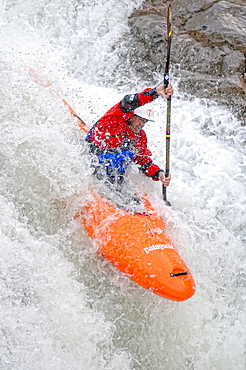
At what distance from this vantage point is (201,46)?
243 inches

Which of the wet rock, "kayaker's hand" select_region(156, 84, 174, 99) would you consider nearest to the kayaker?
"kayaker's hand" select_region(156, 84, 174, 99)

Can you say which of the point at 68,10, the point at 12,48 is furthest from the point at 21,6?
the point at 12,48

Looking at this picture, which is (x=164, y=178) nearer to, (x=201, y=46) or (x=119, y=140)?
(x=119, y=140)

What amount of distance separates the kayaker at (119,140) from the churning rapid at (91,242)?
0.80 ft

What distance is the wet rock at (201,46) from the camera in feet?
19.2

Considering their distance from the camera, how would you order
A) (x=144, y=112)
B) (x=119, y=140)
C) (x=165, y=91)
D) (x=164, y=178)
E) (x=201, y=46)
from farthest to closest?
1. (x=201, y=46)
2. (x=164, y=178)
3. (x=119, y=140)
4. (x=144, y=112)
5. (x=165, y=91)

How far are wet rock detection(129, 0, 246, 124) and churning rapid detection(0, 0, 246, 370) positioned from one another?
267 millimetres

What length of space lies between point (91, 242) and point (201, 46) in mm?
3987

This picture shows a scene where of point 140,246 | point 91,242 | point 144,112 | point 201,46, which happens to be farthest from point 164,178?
point 201,46

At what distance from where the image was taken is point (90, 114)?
5.25m

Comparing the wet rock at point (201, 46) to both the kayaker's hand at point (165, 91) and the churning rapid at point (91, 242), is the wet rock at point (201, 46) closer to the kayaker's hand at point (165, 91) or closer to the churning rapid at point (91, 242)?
the churning rapid at point (91, 242)

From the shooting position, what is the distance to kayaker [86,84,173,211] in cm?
364

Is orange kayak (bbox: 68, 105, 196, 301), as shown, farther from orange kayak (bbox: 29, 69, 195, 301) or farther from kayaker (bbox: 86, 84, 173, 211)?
kayaker (bbox: 86, 84, 173, 211)

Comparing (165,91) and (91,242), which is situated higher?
(165,91)
